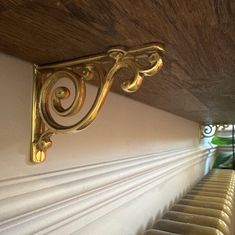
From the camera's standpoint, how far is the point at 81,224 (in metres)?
0.53

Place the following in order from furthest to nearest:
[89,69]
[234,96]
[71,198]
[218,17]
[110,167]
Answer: [234,96] → [110,167] → [71,198] → [89,69] → [218,17]

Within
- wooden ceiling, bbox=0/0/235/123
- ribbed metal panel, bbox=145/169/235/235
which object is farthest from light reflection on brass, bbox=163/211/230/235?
wooden ceiling, bbox=0/0/235/123

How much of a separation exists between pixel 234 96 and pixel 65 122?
48cm

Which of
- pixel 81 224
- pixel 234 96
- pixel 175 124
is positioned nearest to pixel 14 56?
pixel 81 224

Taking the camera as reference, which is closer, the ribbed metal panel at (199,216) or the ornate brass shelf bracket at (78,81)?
the ornate brass shelf bracket at (78,81)

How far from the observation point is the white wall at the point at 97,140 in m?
0.39

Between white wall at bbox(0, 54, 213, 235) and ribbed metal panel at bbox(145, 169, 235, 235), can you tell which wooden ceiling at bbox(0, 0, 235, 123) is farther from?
ribbed metal panel at bbox(145, 169, 235, 235)

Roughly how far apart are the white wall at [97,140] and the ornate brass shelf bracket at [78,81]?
17 mm

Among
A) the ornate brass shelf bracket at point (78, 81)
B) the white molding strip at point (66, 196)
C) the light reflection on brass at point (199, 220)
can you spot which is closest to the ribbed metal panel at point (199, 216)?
the light reflection on brass at point (199, 220)

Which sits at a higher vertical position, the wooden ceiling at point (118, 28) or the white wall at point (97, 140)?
the wooden ceiling at point (118, 28)

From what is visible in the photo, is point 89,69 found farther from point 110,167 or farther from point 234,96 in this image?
point 234,96

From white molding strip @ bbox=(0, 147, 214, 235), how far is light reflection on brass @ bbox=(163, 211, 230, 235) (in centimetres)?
31

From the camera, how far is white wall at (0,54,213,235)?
39 cm

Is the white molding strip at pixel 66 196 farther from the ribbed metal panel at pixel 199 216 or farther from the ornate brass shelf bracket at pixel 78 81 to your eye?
the ribbed metal panel at pixel 199 216
